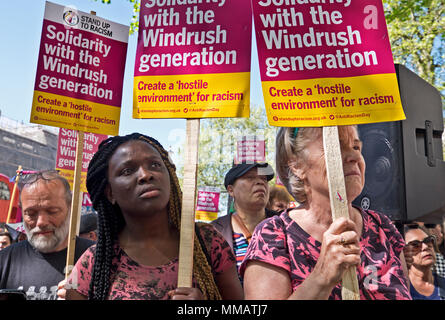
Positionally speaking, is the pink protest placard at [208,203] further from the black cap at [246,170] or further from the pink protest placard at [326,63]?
the pink protest placard at [326,63]

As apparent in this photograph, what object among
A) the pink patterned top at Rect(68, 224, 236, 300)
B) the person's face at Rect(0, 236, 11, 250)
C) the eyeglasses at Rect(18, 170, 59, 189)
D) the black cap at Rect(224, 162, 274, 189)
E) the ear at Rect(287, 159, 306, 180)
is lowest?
the pink patterned top at Rect(68, 224, 236, 300)

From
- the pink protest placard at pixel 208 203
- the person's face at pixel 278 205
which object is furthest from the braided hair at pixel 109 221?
the pink protest placard at pixel 208 203

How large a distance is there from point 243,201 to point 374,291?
1.21 meters

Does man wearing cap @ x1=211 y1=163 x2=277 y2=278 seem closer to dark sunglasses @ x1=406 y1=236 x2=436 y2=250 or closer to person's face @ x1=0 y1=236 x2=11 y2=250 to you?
dark sunglasses @ x1=406 y1=236 x2=436 y2=250

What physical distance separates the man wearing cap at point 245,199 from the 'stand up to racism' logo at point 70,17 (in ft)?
4.19

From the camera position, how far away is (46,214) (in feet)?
8.54

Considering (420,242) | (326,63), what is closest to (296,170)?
(326,63)

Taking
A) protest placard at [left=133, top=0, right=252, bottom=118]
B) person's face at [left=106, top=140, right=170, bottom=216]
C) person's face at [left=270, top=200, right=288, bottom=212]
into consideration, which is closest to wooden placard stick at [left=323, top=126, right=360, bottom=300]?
protest placard at [left=133, top=0, right=252, bottom=118]

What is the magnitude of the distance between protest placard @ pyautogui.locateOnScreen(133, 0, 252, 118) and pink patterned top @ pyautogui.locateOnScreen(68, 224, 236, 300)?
0.60 m

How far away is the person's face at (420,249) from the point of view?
273cm

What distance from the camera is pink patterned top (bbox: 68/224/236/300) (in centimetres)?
186

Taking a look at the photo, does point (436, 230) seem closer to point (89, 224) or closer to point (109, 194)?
point (109, 194)

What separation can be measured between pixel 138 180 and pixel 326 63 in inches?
39.4
